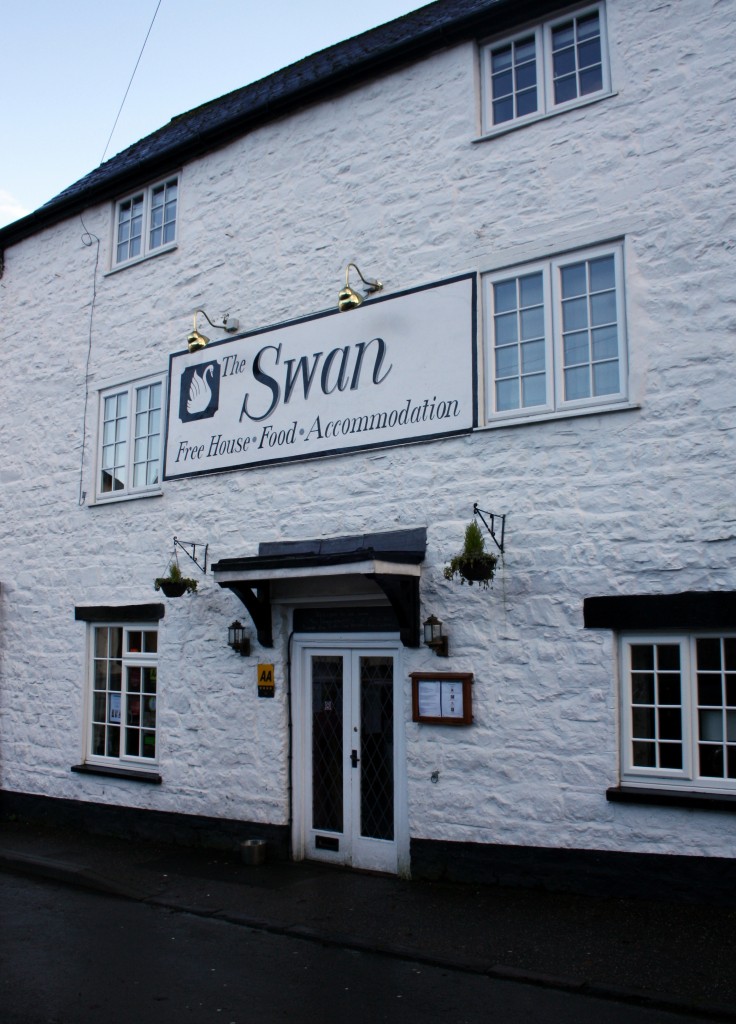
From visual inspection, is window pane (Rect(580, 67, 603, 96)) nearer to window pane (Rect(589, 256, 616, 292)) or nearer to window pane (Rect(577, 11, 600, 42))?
window pane (Rect(577, 11, 600, 42))

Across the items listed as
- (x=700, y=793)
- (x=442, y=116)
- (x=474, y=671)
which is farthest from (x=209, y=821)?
(x=442, y=116)

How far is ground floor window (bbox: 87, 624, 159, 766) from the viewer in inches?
467

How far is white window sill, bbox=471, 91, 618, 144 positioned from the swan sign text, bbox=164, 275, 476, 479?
1.44m

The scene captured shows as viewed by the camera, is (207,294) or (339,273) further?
(207,294)

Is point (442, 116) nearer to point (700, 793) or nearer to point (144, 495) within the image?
point (144, 495)

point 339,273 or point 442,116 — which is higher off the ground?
point 442,116

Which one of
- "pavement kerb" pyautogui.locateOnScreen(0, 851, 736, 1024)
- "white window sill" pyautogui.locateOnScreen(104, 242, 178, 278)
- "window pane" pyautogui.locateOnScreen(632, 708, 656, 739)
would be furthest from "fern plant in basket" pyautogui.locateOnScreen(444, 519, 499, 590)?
"white window sill" pyautogui.locateOnScreen(104, 242, 178, 278)

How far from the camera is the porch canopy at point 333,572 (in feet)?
28.9

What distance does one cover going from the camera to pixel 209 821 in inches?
426

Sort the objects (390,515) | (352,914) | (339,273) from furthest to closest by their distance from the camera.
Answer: (339,273)
(390,515)
(352,914)

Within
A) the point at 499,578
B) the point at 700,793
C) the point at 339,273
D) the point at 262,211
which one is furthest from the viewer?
the point at 262,211

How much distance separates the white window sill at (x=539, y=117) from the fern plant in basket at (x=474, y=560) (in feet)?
12.5

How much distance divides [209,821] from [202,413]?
15.1 ft

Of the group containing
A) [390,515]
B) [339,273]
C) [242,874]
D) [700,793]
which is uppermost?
[339,273]
